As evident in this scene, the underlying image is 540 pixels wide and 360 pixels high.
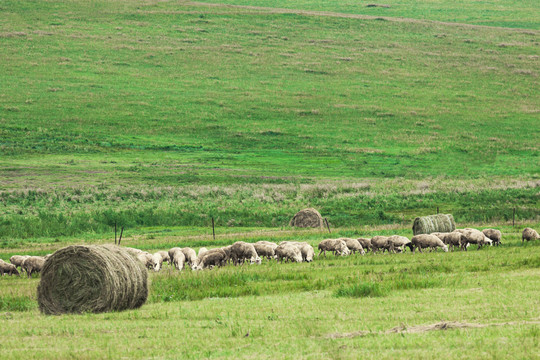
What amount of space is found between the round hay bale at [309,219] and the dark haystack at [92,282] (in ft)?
83.5

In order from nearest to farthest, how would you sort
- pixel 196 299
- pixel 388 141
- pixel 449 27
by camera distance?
pixel 196 299, pixel 388 141, pixel 449 27

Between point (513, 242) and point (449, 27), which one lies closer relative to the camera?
point (513, 242)

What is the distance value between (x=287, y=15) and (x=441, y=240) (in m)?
118

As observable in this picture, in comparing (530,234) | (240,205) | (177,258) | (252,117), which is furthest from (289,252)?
(252,117)

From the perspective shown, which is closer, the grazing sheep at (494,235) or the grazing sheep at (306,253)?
the grazing sheep at (306,253)

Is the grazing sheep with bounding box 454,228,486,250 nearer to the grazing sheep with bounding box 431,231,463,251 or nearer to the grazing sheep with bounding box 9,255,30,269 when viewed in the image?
the grazing sheep with bounding box 431,231,463,251

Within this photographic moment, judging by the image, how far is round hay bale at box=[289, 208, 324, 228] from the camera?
42844 millimetres

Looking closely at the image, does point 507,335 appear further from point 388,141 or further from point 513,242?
point 388,141

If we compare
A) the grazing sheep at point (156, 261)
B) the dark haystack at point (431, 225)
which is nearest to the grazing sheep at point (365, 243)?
the dark haystack at point (431, 225)

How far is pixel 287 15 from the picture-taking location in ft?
474

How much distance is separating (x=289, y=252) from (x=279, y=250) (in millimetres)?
434

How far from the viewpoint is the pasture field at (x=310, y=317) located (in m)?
12.3

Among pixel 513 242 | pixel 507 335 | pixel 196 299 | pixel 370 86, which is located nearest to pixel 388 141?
pixel 370 86

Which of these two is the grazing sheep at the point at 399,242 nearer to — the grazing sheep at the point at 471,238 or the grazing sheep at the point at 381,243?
the grazing sheep at the point at 381,243
